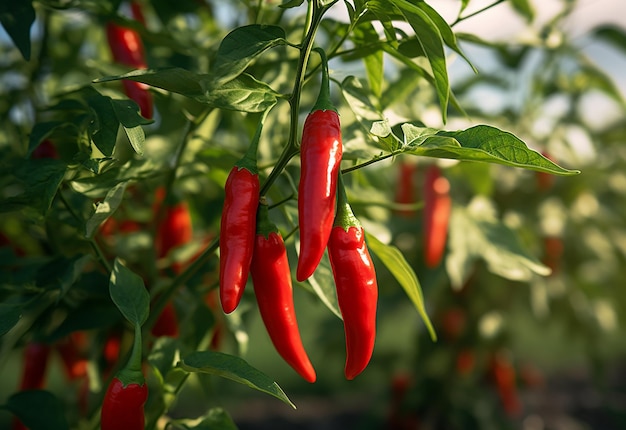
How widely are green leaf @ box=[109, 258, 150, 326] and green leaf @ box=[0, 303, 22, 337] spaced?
120 millimetres

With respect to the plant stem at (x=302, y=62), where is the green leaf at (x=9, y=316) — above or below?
below

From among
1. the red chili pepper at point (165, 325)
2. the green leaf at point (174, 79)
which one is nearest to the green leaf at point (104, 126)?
the green leaf at point (174, 79)

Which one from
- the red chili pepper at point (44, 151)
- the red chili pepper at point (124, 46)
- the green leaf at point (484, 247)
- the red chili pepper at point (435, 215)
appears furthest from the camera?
the red chili pepper at point (435, 215)

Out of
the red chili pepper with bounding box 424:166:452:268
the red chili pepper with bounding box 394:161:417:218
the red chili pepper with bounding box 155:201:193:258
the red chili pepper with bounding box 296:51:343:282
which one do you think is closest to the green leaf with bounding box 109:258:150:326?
the red chili pepper with bounding box 296:51:343:282

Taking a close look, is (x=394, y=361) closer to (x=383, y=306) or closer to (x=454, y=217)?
(x=383, y=306)

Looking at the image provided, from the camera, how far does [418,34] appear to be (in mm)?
787

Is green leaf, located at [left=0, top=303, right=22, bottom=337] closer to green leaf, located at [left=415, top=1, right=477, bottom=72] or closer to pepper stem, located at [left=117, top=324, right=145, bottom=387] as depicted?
pepper stem, located at [left=117, top=324, right=145, bottom=387]

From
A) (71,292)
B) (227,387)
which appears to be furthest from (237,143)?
(227,387)

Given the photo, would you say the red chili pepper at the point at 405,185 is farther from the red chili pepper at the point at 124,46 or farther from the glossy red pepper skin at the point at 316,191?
the glossy red pepper skin at the point at 316,191

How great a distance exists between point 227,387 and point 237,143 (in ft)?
8.18

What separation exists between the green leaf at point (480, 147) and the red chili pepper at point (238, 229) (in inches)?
7.2

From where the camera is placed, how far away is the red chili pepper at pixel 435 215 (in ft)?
5.37

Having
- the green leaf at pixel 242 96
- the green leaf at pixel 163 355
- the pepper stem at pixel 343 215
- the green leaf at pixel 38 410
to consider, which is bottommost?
the green leaf at pixel 38 410

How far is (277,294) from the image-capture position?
877mm
